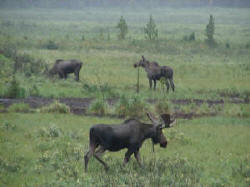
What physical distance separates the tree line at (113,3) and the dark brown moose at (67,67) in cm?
11025

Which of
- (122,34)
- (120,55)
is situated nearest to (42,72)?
(120,55)

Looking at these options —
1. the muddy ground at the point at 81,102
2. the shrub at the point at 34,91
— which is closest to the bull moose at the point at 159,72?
the muddy ground at the point at 81,102

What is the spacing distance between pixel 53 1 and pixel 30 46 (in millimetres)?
104588

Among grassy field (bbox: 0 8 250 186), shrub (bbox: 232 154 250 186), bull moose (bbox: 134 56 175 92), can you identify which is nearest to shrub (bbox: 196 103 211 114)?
grassy field (bbox: 0 8 250 186)

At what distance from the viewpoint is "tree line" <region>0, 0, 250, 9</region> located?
449 ft

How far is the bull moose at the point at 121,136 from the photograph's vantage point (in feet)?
33.0

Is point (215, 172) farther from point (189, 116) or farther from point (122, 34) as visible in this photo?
point (122, 34)

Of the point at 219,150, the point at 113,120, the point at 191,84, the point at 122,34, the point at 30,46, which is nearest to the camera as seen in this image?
the point at 219,150

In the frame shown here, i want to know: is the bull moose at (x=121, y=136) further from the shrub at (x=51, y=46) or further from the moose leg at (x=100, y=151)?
the shrub at (x=51, y=46)

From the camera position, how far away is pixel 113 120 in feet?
55.0

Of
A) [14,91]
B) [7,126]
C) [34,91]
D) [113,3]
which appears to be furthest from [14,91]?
[113,3]

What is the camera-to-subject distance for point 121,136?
10164 millimetres

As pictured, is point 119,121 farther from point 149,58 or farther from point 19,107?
point 149,58

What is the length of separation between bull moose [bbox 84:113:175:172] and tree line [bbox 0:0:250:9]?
124 meters
